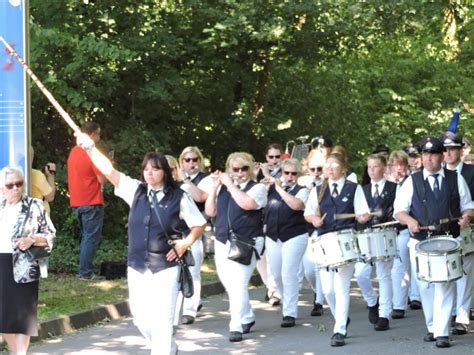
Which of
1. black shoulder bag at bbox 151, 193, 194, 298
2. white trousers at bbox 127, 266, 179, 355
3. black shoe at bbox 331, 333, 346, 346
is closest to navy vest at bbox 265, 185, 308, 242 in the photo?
black shoe at bbox 331, 333, 346, 346

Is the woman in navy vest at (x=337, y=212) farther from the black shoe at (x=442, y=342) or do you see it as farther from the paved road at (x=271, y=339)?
the black shoe at (x=442, y=342)

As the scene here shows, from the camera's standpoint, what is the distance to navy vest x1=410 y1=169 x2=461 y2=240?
11.7 m

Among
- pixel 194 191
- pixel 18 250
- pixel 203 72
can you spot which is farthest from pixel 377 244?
pixel 203 72

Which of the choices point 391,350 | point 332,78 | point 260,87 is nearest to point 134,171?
point 260,87

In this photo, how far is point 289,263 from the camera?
1314 cm

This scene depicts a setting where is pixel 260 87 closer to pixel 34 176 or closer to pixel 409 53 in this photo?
pixel 409 53

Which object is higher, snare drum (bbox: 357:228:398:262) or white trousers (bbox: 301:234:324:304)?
snare drum (bbox: 357:228:398:262)

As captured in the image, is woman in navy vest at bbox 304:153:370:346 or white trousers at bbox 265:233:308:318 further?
white trousers at bbox 265:233:308:318

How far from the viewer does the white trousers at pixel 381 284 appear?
12688 millimetres

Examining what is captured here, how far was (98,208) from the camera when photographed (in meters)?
16.5

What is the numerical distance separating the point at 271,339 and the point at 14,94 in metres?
3.86

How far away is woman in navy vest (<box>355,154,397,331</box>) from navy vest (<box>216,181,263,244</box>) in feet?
3.83

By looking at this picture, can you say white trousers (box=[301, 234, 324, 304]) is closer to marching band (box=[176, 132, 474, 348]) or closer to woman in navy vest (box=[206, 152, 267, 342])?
marching band (box=[176, 132, 474, 348])

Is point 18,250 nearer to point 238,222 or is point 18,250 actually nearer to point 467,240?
point 238,222
